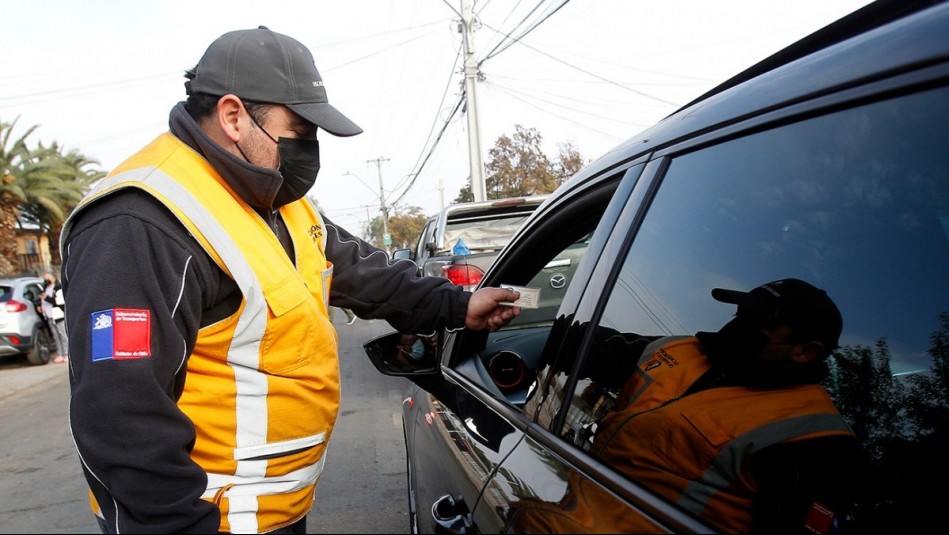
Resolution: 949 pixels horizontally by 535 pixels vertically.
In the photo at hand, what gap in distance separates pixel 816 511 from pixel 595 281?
630 millimetres

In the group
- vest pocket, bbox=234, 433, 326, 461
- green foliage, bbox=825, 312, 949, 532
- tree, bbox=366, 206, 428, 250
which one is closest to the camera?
green foliage, bbox=825, 312, 949, 532

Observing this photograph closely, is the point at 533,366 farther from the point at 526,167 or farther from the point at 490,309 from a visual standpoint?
the point at 526,167

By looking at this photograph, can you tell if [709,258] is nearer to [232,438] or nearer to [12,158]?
[232,438]

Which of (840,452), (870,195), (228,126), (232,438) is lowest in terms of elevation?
(232,438)

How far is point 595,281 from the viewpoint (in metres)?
1.41

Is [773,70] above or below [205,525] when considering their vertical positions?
above

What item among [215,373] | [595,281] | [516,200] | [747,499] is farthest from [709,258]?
[516,200]

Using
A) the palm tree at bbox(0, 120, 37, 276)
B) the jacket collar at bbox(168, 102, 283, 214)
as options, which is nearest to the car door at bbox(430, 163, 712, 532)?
the jacket collar at bbox(168, 102, 283, 214)

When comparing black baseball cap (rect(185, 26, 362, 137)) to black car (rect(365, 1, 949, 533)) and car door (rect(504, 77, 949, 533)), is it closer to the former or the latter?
black car (rect(365, 1, 949, 533))

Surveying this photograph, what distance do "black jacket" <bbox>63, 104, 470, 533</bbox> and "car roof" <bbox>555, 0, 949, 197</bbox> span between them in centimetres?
100

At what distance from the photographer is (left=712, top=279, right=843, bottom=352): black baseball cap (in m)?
0.95

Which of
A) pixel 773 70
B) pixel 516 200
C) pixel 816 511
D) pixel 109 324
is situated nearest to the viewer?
pixel 816 511

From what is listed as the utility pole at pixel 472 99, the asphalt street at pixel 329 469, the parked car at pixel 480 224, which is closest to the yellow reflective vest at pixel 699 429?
the asphalt street at pixel 329 469

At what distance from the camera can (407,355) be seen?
258cm
